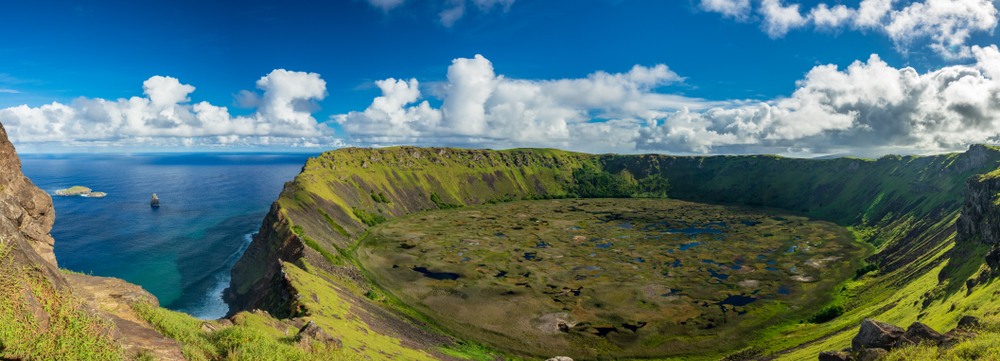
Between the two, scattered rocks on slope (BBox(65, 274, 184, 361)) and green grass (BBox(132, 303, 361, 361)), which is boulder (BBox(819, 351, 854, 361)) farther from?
scattered rocks on slope (BBox(65, 274, 184, 361))

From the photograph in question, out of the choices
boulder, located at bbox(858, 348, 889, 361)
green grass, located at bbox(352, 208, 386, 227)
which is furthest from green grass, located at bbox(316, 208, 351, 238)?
Answer: boulder, located at bbox(858, 348, 889, 361)

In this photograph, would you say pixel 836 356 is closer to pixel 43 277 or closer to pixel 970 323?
pixel 970 323

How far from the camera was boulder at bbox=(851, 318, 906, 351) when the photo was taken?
3300 cm

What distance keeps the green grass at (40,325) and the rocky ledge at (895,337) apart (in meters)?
54.0

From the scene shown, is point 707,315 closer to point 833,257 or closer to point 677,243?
point 677,243

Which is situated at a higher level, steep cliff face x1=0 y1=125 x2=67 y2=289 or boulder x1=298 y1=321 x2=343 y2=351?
steep cliff face x1=0 y1=125 x2=67 y2=289

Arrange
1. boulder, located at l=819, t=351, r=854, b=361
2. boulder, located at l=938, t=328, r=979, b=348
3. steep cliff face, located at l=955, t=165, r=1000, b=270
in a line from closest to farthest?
1. boulder, located at l=938, t=328, r=979, b=348
2. boulder, located at l=819, t=351, r=854, b=361
3. steep cliff face, located at l=955, t=165, r=1000, b=270

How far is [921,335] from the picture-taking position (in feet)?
104

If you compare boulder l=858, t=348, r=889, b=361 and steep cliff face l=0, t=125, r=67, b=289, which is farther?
boulder l=858, t=348, r=889, b=361

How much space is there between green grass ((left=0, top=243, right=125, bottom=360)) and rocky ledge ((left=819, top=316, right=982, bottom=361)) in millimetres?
54025

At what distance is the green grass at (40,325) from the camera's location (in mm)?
13672

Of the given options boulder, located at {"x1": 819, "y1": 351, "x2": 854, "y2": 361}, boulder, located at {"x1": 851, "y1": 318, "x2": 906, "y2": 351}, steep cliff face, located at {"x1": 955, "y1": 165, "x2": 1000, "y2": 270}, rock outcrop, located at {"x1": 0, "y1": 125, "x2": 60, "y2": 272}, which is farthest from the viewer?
steep cliff face, located at {"x1": 955, "y1": 165, "x2": 1000, "y2": 270}

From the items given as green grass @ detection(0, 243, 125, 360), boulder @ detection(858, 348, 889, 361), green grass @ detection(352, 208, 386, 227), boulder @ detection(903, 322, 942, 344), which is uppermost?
green grass @ detection(0, 243, 125, 360)

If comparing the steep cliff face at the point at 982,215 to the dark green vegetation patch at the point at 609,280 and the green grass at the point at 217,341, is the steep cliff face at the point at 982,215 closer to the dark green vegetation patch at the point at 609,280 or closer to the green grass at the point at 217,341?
the dark green vegetation patch at the point at 609,280
